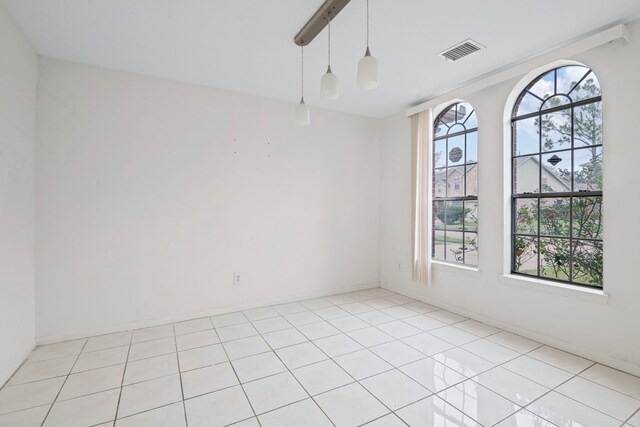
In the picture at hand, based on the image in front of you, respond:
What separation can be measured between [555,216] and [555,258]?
1.36ft

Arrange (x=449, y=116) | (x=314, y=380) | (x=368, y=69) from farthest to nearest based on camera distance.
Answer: (x=449, y=116) < (x=314, y=380) < (x=368, y=69)

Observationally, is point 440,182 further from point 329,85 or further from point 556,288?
point 329,85

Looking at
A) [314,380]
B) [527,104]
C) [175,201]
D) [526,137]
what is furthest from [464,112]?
[175,201]

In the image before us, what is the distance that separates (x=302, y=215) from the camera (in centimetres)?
425

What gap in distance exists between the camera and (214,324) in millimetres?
3361

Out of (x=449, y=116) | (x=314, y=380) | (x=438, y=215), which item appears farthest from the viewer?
(x=438, y=215)

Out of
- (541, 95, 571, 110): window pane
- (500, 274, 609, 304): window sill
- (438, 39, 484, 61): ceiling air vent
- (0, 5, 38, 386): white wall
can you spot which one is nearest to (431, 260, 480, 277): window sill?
(500, 274, 609, 304): window sill

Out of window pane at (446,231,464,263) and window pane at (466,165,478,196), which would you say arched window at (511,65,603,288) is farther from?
window pane at (446,231,464,263)

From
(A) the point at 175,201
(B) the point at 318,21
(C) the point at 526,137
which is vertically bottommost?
(A) the point at 175,201

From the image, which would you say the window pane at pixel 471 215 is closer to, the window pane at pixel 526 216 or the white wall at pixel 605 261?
the white wall at pixel 605 261

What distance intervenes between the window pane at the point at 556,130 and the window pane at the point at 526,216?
1.86 feet

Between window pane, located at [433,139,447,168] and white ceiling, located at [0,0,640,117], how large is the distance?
89cm

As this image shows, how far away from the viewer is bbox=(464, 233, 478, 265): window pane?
3.64m

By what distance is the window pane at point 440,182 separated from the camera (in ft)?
13.3
